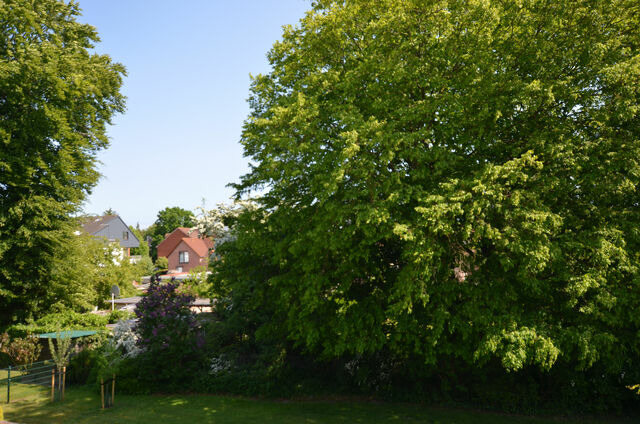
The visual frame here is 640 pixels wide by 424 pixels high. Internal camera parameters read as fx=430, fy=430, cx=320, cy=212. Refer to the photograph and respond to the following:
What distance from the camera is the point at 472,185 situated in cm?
1056

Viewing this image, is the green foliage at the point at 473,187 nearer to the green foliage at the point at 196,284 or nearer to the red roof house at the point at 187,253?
the green foliage at the point at 196,284

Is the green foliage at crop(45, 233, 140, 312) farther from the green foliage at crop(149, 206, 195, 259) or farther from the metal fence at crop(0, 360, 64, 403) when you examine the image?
the green foliage at crop(149, 206, 195, 259)

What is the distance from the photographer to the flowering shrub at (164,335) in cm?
1576

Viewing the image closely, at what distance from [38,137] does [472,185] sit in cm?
2013

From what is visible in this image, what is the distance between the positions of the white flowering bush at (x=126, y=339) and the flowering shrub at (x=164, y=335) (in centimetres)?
134

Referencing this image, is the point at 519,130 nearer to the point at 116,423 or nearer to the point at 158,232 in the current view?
the point at 116,423

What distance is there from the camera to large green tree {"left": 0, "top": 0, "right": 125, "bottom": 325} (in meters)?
20.4

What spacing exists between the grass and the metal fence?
2.42 ft

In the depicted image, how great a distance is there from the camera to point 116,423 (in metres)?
12.2

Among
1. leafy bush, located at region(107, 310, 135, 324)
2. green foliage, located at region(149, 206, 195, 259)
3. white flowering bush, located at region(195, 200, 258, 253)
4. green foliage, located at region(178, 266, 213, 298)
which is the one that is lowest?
leafy bush, located at region(107, 310, 135, 324)

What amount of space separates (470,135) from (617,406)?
29.3ft

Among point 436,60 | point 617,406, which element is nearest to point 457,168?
point 436,60

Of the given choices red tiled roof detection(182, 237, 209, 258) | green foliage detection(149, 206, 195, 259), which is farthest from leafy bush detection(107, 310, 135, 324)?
green foliage detection(149, 206, 195, 259)

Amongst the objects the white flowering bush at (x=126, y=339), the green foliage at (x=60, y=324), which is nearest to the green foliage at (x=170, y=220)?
the green foliage at (x=60, y=324)
